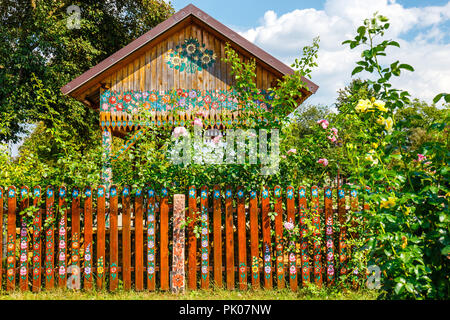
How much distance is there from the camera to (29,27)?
15078 mm

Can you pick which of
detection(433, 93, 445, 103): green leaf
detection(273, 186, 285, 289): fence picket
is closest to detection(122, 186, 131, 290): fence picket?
detection(273, 186, 285, 289): fence picket

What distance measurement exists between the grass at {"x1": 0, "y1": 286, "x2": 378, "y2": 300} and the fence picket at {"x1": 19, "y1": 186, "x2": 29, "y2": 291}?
5.6 inches

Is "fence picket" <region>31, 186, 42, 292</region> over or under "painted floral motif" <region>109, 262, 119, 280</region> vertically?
over

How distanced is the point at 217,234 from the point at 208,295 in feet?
2.49

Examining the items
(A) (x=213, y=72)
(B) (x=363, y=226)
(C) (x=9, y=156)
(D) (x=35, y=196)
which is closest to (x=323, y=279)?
(B) (x=363, y=226)

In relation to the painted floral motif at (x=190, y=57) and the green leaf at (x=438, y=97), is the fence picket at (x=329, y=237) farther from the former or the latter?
the painted floral motif at (x=190, y=57)

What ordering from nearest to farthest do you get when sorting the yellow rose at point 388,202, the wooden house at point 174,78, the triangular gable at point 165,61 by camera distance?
1. the yellow rose at point 388,202
2. the triangular gable at point 165,61
3. the wooden house at point 174,78

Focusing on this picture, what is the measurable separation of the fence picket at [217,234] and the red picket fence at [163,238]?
13mm

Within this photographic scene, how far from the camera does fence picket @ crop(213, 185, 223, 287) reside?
181 inches

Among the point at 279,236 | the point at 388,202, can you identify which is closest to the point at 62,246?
the point at 279,236

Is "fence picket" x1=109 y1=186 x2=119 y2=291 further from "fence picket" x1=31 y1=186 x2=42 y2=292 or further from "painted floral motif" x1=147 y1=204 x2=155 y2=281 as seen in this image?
"fence picket" x1=31 y1=186 x2=42 y2=292

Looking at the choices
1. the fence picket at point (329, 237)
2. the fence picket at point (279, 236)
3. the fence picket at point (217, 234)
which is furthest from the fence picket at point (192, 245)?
the fence picket at point (329, 237)

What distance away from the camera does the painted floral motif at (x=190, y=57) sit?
29.2ft

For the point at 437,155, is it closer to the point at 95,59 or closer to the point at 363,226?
the point at 363,226
